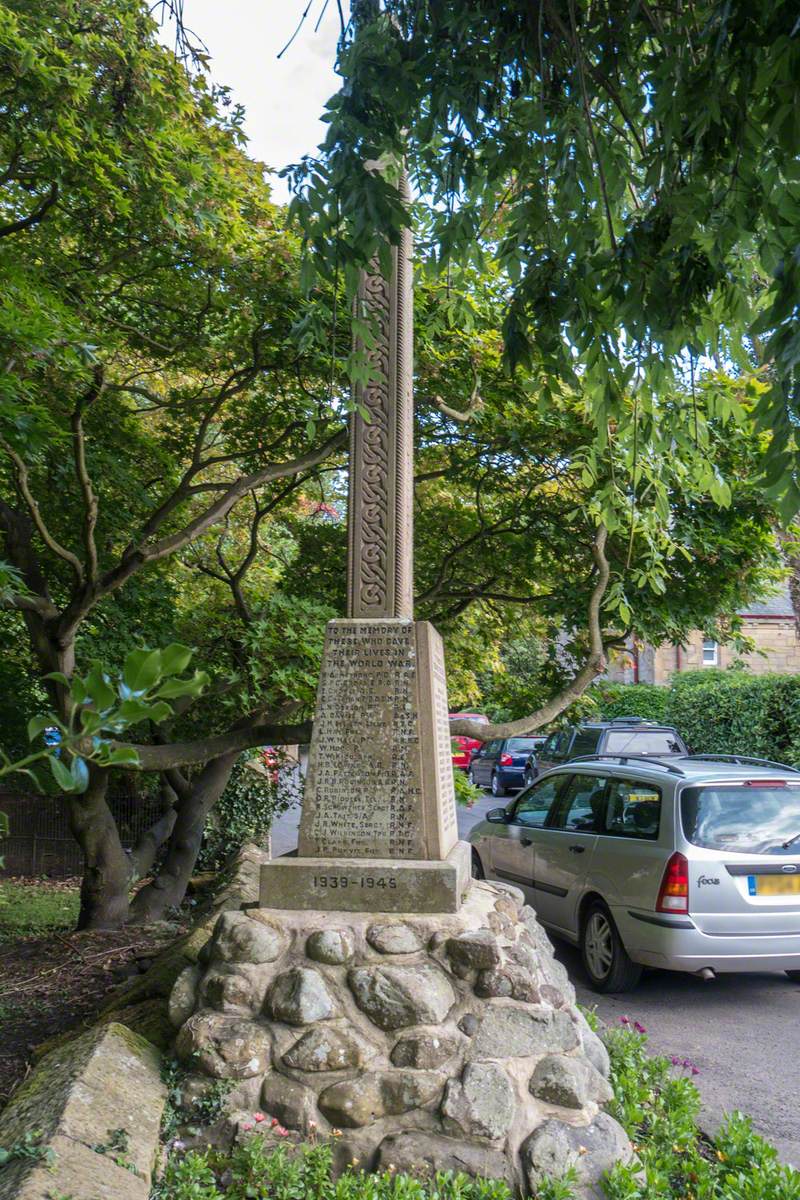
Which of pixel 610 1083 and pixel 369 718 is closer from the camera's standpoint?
pixel 610 1083

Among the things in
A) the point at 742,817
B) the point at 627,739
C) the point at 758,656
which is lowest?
the point at 627,739

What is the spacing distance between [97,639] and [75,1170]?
6.16m

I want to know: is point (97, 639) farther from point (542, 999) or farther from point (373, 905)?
point (542, 999)

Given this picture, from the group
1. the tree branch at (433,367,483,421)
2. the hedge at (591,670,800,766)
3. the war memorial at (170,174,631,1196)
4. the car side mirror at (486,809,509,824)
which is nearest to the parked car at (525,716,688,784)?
the hedge at (591,670,800,766)

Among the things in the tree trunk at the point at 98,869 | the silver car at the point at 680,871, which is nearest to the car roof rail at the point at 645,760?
the silver car at the point at 680,871

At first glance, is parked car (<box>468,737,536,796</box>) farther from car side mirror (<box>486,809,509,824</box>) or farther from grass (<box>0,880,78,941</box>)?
car side mirror (<box>486,809,509,824</box>)

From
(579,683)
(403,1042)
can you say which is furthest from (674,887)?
(403,1042)

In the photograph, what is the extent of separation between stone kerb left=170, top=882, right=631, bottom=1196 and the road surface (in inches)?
47.9

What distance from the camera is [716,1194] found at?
12.2 feet

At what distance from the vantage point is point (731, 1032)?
21.4ft

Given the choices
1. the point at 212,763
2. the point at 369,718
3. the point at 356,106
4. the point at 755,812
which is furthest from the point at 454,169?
the point at 212,763

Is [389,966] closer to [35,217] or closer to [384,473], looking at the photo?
[384,473]

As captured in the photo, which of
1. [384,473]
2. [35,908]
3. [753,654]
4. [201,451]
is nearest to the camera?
[384,473]

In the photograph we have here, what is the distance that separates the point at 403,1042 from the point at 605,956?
12.9 feet
